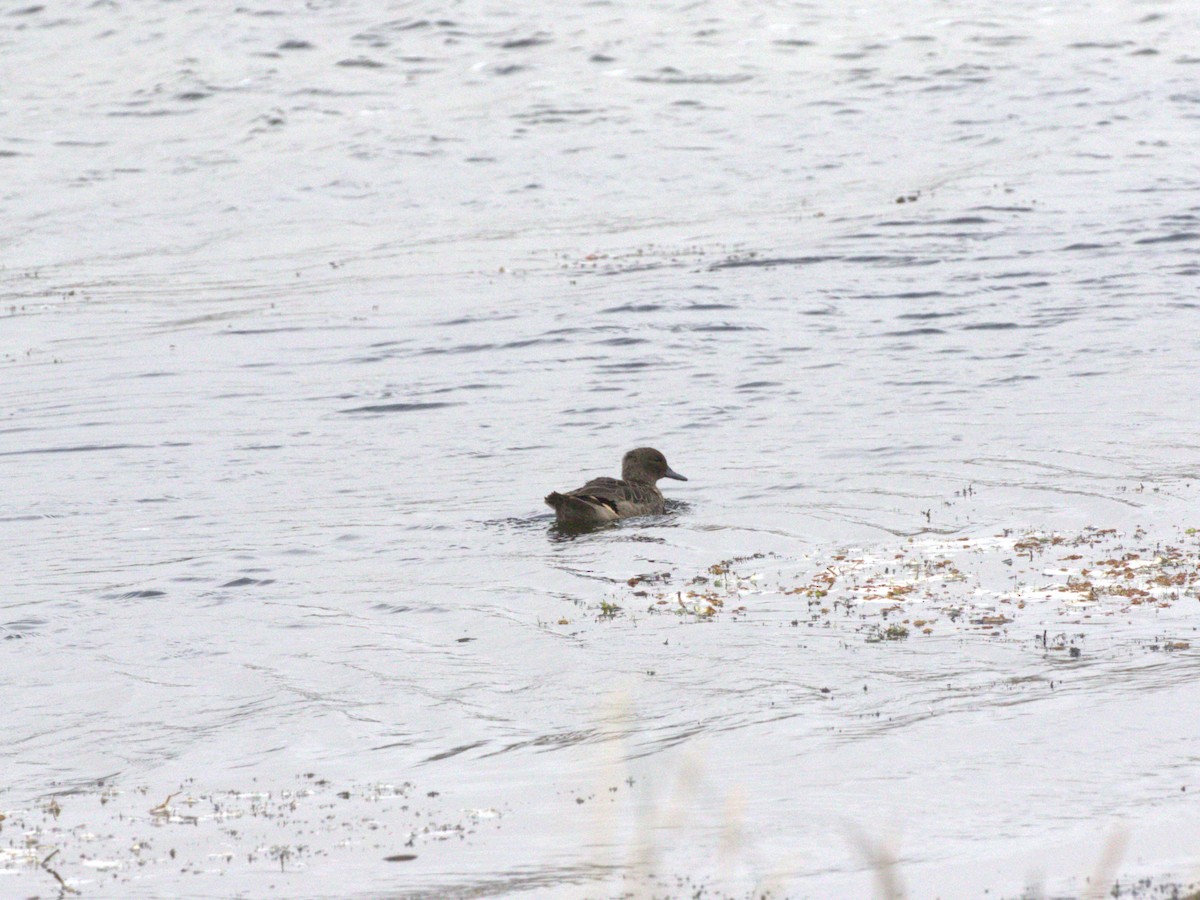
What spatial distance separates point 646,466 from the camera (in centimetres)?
1341

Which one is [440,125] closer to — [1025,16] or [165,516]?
[1025,16]

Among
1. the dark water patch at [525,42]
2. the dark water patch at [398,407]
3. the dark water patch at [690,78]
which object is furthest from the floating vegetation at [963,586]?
the dark water patch at [525,42]

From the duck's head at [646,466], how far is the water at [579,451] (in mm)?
225

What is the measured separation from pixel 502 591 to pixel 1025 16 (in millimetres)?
35751

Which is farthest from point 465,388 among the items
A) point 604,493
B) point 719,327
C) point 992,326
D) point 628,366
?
point 992,326

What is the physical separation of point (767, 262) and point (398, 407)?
7.97 m

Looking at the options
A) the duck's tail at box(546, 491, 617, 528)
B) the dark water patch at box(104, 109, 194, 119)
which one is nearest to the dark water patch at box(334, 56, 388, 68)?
the dark water patch at box(104, 109, 194, 119)

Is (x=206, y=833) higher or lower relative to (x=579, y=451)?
higher

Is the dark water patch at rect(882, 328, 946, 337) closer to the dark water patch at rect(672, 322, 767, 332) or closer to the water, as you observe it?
the water

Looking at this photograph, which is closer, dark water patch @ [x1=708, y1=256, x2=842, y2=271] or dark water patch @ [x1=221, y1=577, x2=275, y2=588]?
dark water patch @ [x1=221, y1=577, x2=275, y2=588]

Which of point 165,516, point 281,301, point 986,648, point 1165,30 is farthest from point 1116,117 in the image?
point 986,648

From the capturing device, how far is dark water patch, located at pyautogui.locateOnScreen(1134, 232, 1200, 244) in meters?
23.4

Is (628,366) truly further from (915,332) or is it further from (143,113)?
(143,113)

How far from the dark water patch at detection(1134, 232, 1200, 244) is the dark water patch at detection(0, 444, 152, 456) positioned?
14099 mm
